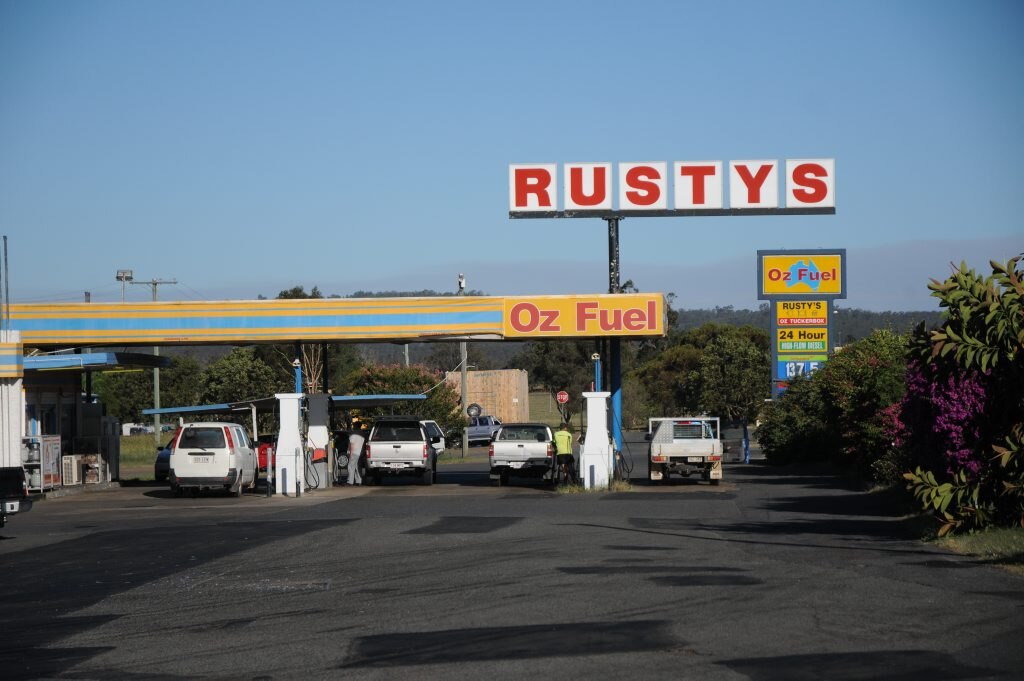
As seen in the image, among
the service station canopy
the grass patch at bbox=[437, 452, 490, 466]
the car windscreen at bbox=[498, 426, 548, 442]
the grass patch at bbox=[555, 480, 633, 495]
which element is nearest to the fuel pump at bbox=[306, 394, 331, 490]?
the service station canopy

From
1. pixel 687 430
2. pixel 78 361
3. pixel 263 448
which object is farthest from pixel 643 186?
pixel 78 361

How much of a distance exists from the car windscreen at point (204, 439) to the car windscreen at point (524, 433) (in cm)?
774

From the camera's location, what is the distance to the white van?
96.4 ft

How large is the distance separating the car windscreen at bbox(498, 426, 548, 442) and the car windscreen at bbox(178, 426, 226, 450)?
7.74 metres

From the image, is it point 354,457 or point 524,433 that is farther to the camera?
point 354,457

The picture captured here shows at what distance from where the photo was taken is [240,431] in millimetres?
30922

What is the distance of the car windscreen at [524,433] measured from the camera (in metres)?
33.4

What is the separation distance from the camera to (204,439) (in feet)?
96.9

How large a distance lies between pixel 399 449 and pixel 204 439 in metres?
5.75

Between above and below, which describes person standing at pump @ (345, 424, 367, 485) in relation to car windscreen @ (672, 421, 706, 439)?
below

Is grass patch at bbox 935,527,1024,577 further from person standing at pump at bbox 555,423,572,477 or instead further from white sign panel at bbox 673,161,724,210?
white sign panel at bbox 673,161,724,210

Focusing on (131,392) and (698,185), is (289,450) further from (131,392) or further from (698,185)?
(131,392)

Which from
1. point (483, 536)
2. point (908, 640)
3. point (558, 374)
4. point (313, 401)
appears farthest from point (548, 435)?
point (558, 374)

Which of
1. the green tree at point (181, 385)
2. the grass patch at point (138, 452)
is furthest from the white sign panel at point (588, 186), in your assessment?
the green tree at point (181, 385)
